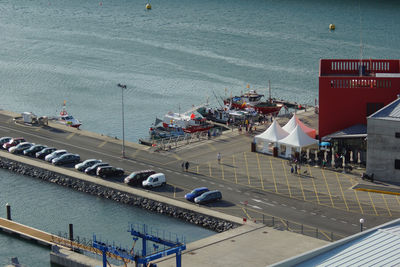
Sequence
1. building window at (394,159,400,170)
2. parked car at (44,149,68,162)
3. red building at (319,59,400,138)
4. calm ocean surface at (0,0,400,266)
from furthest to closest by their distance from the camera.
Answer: calm ocean surface at (0,0,400,266) → parked car at (44,149,68,162) → red building at (319,59,400,138) → building window at (394,159,400,170)

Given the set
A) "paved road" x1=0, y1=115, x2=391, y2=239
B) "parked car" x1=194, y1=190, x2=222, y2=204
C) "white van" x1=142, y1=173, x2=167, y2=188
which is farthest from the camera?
"white van" x1=142, y1=173, x2=167, y2=188

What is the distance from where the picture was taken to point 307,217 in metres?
76.1

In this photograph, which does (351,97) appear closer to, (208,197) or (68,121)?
(208,197)

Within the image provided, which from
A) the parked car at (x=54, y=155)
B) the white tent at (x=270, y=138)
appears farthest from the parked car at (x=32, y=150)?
the white tent at (x=270, y=138)

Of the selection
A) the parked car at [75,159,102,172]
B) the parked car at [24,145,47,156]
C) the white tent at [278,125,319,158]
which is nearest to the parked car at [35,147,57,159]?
the parked car at [24,145,47,156]

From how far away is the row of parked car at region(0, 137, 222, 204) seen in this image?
267 feet

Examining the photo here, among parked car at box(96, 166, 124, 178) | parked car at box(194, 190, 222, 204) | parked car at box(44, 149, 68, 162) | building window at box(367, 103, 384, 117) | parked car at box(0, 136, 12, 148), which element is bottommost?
parked car at box(194, 190, 222, 204)

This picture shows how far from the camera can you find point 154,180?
8538cm

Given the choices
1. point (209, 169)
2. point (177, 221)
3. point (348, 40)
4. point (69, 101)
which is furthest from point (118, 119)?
point (348, 40)

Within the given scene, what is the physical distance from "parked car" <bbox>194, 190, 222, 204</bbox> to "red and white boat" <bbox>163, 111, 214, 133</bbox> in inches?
1427

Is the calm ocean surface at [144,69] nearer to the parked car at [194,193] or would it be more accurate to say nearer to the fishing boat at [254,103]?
the parked car at [194,193]

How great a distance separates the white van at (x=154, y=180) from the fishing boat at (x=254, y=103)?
4241 centimetres

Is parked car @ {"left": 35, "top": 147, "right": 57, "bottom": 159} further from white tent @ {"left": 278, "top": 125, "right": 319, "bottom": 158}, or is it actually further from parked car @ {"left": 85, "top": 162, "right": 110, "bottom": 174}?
white tent @ {"left": 278, "top": 125, "right": 319, "bottom": 158}

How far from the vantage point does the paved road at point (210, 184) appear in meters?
75.6
